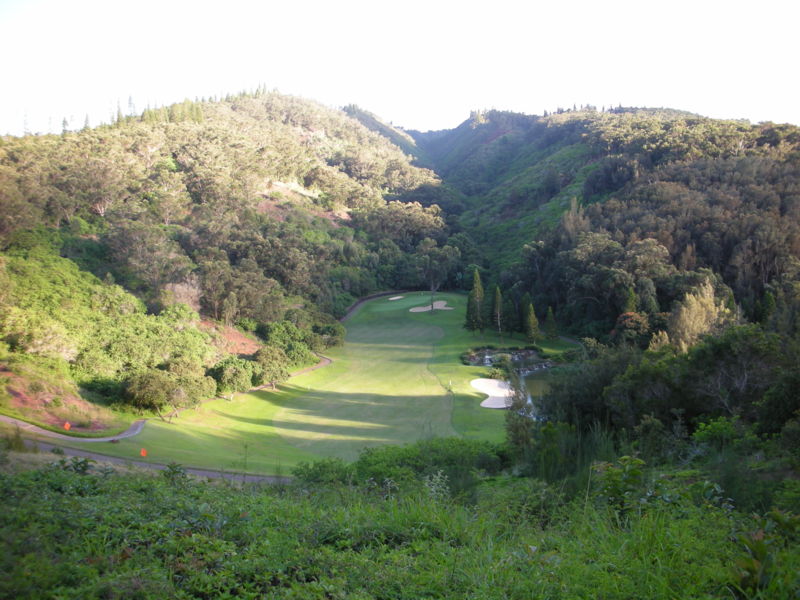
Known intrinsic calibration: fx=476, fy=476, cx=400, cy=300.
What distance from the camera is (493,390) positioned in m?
33.2

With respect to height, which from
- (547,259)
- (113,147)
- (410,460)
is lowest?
(410,460)

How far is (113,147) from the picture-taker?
213ft

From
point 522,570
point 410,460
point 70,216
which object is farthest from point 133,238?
point 522,570

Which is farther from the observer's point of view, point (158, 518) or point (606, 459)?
point (606, 459)

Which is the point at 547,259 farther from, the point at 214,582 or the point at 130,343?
the point at 214,582

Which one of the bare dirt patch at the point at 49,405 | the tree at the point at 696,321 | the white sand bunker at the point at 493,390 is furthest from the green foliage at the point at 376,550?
the white sand bunker at the point at 493,390

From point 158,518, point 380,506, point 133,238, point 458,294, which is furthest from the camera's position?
point 458,294

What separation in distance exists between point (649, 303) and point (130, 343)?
3852 cm

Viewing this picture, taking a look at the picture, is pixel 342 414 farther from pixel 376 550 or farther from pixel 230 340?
pixel 376 550

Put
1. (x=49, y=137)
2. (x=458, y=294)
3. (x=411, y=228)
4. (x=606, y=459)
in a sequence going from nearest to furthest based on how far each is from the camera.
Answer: (x=606, y=459)
(x=49, y=137)
(x=458, y=294)
(x=411, y=228)

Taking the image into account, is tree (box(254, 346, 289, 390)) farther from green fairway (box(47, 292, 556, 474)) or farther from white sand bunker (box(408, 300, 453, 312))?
white sand bunker (box(408, 300, 453, 312))

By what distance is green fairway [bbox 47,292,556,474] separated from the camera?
18900 millimetres

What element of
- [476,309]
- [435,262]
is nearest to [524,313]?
[476,309]

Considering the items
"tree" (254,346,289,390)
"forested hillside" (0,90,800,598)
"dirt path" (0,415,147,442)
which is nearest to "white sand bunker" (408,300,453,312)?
"forested hillside" (0,90,800,598)
